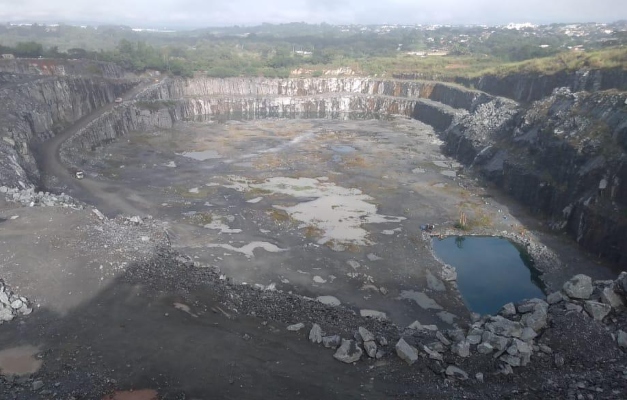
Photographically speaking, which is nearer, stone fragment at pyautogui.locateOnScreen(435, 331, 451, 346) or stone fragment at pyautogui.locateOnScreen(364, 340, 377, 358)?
stone fragment at pyautogui.locateOnScreen(364, 340, 377, 358)

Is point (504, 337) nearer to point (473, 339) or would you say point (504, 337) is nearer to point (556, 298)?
point (473, 339)

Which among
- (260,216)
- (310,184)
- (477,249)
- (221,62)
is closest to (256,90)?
(221,62)

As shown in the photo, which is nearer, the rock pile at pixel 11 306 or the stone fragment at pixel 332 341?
the stone fragment at pixel 332 341

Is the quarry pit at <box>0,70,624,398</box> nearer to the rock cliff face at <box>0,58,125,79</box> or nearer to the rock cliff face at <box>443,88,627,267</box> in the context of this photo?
the rock cliff face at <box>443,88,627,267</box>

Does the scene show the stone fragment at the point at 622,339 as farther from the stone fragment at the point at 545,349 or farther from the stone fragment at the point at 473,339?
the stone fragment at the point at 473,339

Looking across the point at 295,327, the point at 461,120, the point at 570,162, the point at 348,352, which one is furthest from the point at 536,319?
the point at 461,120

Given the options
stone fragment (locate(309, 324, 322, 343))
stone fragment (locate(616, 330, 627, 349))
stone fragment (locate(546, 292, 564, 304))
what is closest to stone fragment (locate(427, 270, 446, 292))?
stone fragment (locate(546, 292, 564, 304))

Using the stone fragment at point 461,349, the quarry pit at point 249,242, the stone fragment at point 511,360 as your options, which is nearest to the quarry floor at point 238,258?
the quarry pit at point 249,242
